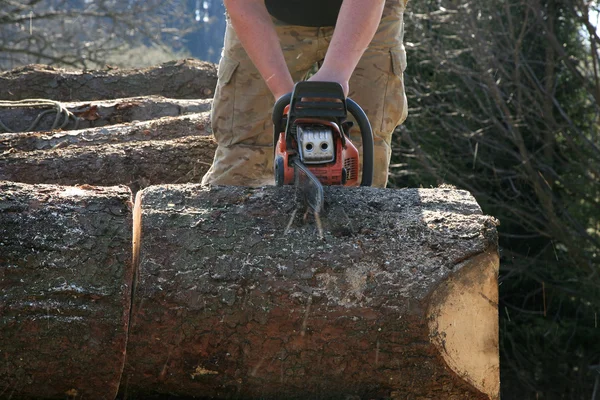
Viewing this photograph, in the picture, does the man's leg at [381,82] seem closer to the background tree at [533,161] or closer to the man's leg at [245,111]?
the man's leg at [245,111]

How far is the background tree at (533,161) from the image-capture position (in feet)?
23.5

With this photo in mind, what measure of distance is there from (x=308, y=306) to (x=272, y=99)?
1655 millimetres

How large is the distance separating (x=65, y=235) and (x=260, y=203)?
2.15 feet

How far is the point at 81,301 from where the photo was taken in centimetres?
235

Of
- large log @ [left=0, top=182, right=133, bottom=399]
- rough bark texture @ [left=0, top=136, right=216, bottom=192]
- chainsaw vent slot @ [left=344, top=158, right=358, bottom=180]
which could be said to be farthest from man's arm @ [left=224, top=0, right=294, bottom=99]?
rough bark texture @ [left=0, top=136, right=216, bottom=192]

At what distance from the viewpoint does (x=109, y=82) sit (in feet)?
22.4

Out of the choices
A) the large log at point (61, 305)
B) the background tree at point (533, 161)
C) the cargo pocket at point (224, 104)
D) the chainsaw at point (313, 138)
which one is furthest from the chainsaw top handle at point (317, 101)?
the background tree at point (533, 161)

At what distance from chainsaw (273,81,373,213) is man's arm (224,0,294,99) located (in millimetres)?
250

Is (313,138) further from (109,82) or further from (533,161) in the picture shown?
(533,161)

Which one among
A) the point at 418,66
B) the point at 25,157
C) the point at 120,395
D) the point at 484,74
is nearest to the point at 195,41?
the point at 418,66

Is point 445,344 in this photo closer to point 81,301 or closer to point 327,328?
point 327,328

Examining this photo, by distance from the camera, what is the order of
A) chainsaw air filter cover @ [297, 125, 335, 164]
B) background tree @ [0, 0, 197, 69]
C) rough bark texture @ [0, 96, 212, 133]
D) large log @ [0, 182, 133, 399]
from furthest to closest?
background tree @ [0, 0, 197, 69]
rough bark texture @ [0, 96, 212, 133]
chainsaw air filter cover @ [297, 125, 335, 164]
large log @ [0, 182, 133, 399]

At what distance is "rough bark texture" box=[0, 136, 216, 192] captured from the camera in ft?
14.1

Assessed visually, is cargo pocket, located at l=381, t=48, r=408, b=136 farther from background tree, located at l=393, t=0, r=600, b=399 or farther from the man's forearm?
background tree, located at l=393, t=0, r=600, b=399
